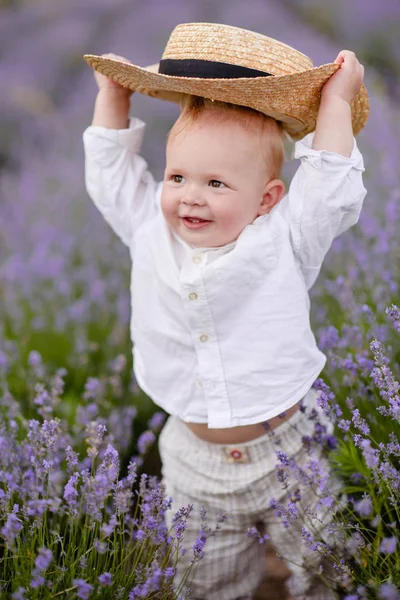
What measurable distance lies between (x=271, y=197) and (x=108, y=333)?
1527 millimetres

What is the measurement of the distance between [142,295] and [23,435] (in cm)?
70

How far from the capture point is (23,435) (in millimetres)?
2336

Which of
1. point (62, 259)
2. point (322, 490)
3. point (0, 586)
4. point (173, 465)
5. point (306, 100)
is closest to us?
point (0, 586)

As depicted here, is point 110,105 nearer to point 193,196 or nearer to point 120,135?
point 120,135

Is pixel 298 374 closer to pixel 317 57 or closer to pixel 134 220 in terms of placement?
pixel 134 220

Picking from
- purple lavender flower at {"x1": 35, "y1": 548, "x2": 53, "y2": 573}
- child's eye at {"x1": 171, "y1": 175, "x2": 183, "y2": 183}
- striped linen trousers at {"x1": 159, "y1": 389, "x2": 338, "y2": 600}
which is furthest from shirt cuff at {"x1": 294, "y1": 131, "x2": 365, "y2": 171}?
purple lavender flower at {"x1": 35, "y1": 548, "x2": 53, "y2": 573}

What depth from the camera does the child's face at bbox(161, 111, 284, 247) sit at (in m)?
1.80

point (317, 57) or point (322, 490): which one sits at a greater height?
point (317, 57)

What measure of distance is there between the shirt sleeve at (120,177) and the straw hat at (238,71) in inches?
10.4

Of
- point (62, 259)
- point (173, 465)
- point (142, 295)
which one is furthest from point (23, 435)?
point (62, 259)

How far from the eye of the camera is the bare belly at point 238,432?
6.68 feet

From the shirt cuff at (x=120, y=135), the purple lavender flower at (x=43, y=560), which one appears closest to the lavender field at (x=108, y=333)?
the purple lavender flower at (x=43, y=560)

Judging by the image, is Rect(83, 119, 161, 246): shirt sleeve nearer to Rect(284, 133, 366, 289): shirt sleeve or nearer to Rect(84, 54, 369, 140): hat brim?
Rect(84, 54, 369, 140): hat brim

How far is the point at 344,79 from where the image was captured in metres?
1.79
